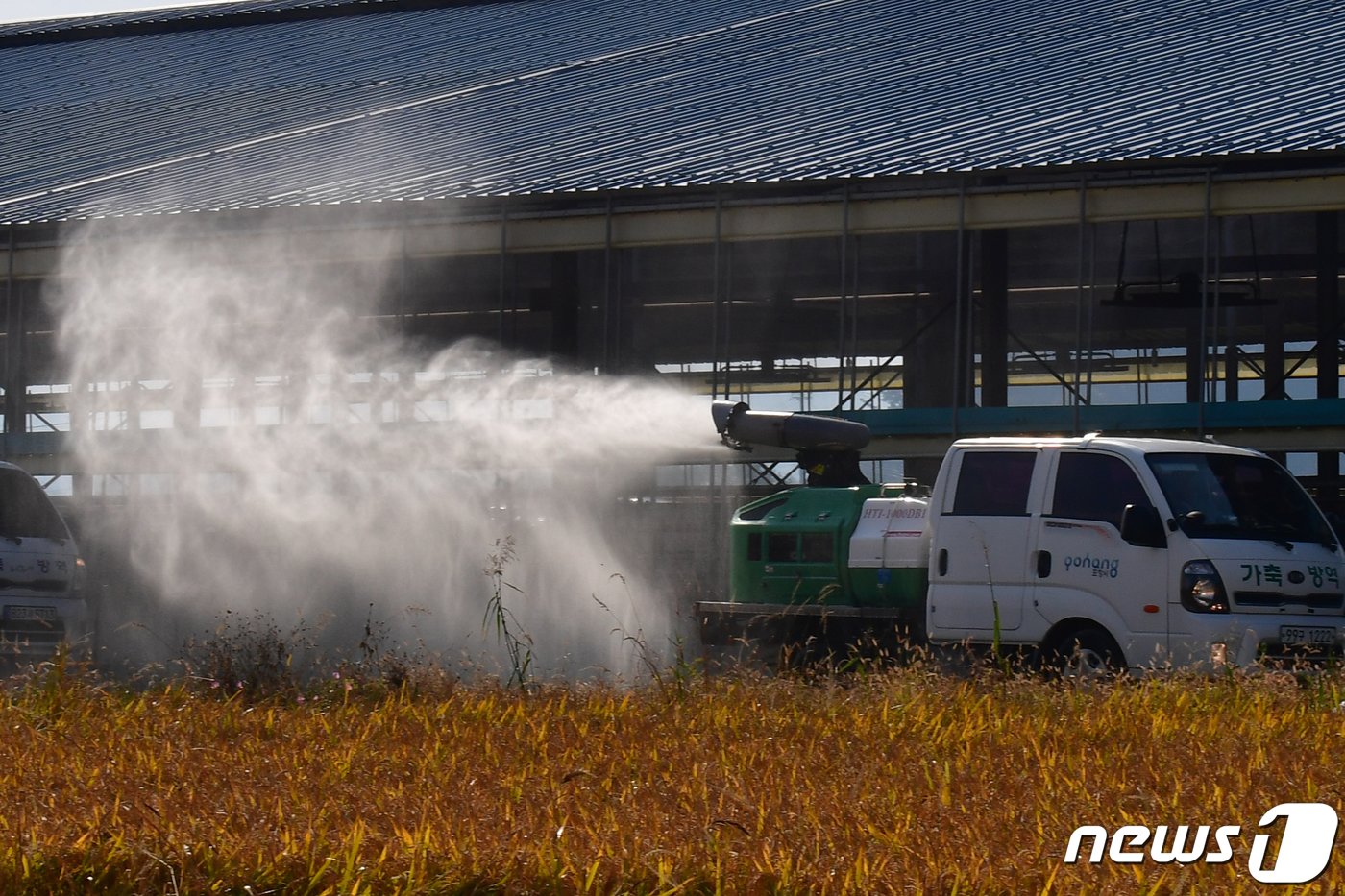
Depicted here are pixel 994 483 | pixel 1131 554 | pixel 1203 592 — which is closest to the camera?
pixel 1203 592

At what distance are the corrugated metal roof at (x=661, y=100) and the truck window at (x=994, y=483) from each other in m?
9.25

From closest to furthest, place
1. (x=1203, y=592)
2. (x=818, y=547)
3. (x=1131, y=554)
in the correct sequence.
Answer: (x=1203, y=592) < (x=1131, y=554) < (x=818, y=547)

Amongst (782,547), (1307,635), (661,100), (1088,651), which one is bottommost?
(1088,651)

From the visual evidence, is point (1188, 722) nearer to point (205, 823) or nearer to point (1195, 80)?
point (205, 823)

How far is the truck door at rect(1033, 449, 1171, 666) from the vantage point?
11.0 meters

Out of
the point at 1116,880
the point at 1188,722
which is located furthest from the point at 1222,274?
the point at 1116,880

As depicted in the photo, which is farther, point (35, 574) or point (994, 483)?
point (35, 574)

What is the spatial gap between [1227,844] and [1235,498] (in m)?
6.41

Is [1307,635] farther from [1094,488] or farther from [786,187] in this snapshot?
[786,187]

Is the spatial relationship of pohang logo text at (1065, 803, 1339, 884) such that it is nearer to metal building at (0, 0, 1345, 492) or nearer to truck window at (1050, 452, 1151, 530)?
truck window at (1050, 452, 1151, 530)

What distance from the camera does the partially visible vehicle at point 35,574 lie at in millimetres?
13203

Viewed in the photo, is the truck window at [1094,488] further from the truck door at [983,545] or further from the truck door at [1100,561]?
the truck door at [983,545]

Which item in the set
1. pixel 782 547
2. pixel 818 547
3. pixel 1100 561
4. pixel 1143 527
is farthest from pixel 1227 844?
pixel 782 547

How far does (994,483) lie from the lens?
11883 mm
